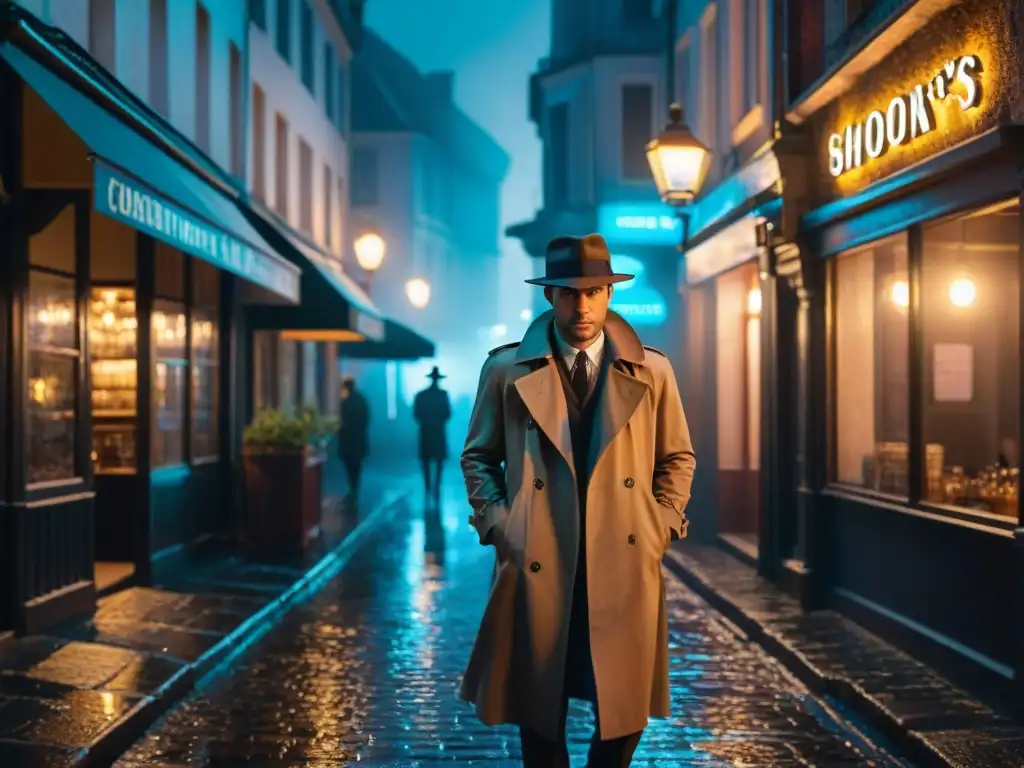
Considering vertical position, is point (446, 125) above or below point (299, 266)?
above

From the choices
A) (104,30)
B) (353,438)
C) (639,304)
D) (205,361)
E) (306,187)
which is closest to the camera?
(104,30)

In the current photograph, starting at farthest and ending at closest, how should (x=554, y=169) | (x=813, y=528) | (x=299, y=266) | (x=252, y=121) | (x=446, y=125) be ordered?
1. (x=446, y=125)
2. (x=554, y=169)
3. (x=252, y=121)
4. (x=299, y=266)
5. (x=813, y=528)

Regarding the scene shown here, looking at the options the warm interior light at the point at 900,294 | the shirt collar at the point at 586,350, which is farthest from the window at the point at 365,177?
the shirt collar at the point at 586,350

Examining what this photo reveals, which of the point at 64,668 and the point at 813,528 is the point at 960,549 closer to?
the point at 813,528

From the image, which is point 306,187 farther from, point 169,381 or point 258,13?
point 169,381

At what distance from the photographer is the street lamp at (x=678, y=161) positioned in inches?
500

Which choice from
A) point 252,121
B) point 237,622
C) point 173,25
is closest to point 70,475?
point 237,622

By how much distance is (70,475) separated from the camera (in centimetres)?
988

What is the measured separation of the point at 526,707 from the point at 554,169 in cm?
2233

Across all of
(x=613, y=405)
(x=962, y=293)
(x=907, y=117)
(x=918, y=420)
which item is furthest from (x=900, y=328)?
(x=613, y=405)

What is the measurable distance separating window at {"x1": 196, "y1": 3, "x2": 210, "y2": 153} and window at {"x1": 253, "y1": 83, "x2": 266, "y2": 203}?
3638mm

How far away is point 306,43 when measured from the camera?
76.1 feet

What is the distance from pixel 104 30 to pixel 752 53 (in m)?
6.46

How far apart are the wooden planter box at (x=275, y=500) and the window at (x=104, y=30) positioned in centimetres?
458
